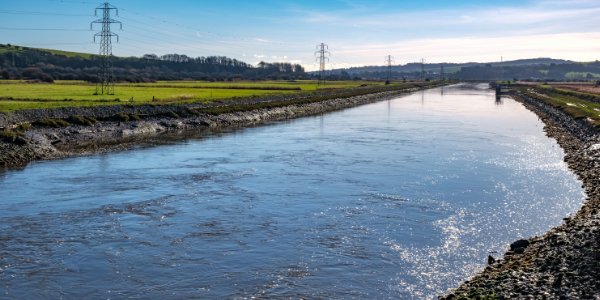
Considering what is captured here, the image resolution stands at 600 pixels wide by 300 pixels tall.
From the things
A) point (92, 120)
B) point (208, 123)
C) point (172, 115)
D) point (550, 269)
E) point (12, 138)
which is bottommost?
point (550, 269)

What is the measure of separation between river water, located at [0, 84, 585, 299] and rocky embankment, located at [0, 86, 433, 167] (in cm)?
174

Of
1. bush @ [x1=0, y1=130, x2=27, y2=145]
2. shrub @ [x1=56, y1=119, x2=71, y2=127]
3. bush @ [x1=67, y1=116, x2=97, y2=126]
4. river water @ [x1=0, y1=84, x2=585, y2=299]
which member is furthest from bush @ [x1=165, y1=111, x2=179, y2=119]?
bush @ [x1=0, y1=130, x2=27, y2=145]

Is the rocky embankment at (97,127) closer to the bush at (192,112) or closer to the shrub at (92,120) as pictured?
the shrub at (92,120)

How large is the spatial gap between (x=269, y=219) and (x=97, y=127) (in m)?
23.7

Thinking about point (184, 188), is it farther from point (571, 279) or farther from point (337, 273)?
point (571, 279)

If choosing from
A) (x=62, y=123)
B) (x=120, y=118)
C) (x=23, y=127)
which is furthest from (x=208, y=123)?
(x=23, y=127)

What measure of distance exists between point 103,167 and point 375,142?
17012mm

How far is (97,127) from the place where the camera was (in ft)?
110

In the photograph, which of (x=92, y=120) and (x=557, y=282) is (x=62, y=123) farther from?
(x=557, y=282)

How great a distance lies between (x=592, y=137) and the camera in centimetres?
2917

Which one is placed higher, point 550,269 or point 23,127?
point 23,127

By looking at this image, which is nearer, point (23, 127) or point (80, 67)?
point (23, 127)

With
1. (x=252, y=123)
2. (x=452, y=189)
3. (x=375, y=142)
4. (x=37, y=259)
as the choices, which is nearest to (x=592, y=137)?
(x=375, y=142)

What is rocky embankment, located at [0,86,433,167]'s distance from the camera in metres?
24.4
